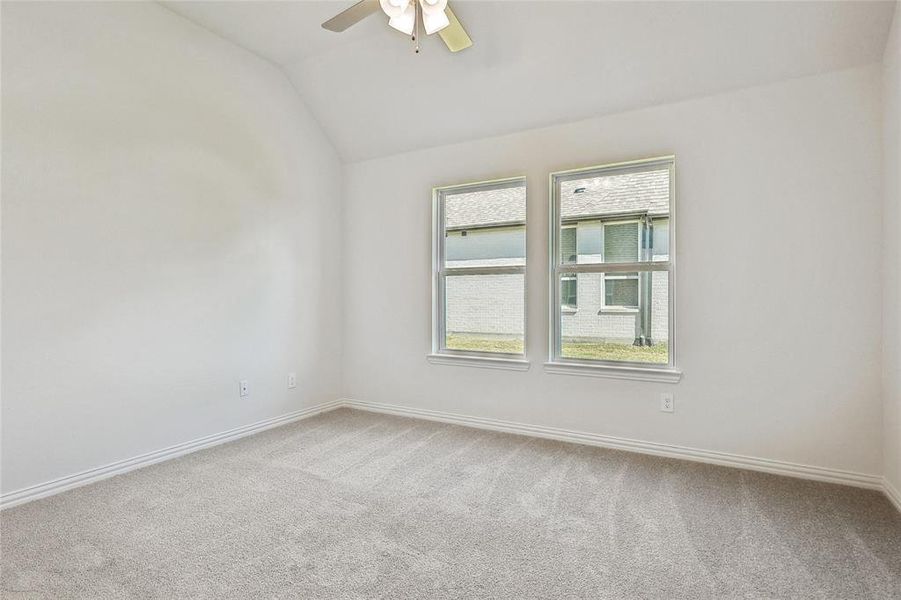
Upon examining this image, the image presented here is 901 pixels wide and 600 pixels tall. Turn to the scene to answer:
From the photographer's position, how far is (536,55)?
2.94 metres

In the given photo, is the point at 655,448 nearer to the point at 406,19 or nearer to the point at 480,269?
the point at 480,269

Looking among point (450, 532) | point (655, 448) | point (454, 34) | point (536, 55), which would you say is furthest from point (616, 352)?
point (454, 34)

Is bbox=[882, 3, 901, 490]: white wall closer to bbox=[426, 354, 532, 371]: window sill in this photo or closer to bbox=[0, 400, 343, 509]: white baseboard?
bbox=[426, 354, 532, 371]: window sill

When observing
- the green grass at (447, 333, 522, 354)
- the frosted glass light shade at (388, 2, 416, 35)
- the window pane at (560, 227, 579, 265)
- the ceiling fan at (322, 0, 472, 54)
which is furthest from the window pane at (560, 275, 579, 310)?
the frosted glass light shade at (388, 2, 416, 35)

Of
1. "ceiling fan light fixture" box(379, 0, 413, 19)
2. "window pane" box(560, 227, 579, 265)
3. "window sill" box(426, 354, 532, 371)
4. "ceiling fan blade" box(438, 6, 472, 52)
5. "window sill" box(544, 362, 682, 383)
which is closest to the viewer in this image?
"ceiling fan light fixture" box(379, 0, 413, 19)

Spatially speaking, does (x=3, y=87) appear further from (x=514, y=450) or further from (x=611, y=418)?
(x=611, y=418)

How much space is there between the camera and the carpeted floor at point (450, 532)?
5.39 feet

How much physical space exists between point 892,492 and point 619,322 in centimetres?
162

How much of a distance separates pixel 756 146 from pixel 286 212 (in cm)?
338

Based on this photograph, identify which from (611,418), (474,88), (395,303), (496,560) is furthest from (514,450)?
(474,88)

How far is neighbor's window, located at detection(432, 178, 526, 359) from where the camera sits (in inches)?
142

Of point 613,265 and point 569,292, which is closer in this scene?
point 613,265

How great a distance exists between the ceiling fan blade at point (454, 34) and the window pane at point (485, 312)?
1.77 m

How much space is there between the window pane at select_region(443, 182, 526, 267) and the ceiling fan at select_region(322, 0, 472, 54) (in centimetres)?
152
